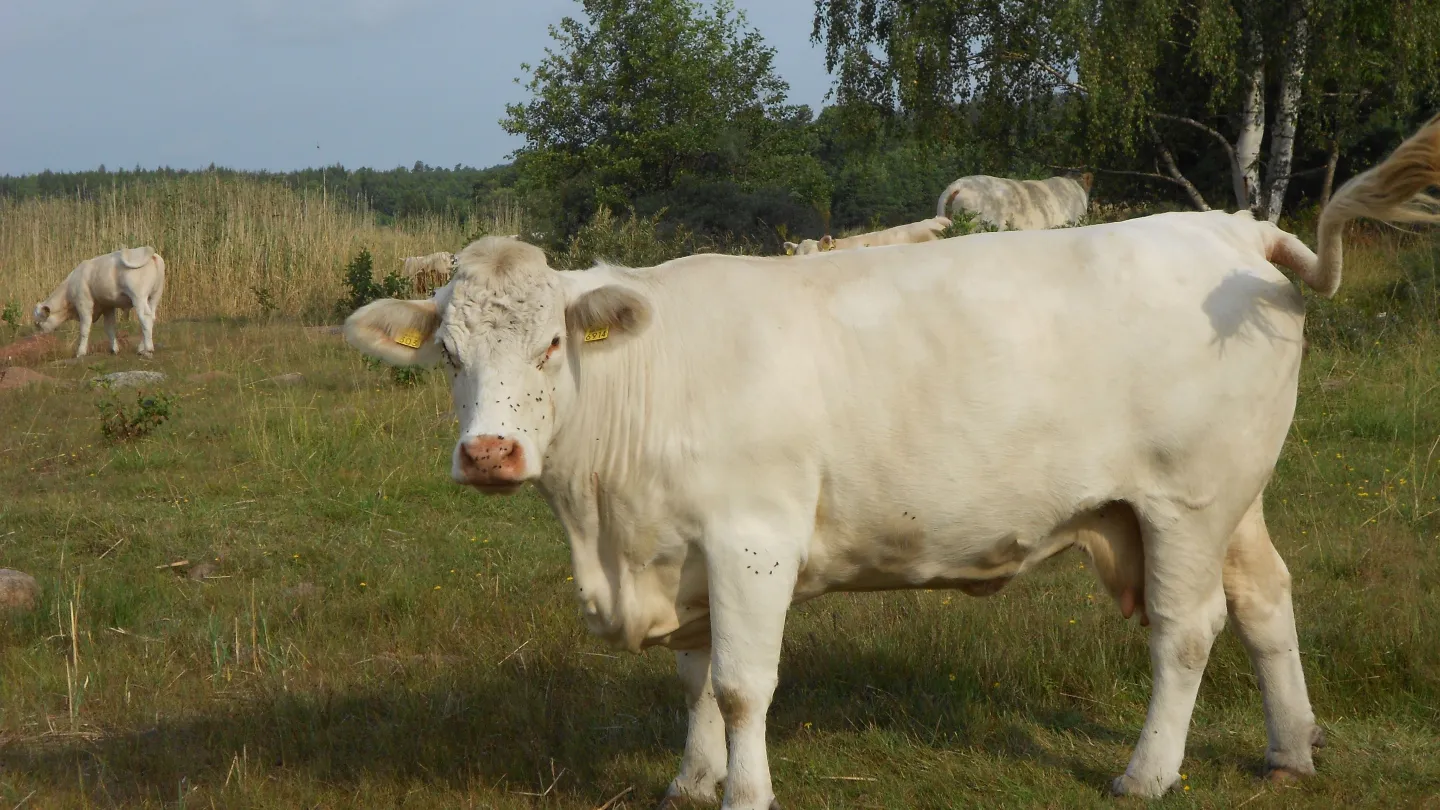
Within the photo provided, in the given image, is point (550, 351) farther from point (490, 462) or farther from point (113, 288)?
point (113, 288)

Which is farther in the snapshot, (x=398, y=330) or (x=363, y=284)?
(x=363, y=284)

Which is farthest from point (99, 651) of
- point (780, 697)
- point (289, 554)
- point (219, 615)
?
point (780, 697)

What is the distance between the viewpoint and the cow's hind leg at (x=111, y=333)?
1791 cm

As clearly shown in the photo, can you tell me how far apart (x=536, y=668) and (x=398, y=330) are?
6.70 feet

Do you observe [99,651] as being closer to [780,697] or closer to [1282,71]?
[780,697]

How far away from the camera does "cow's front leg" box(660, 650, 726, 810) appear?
178 inches

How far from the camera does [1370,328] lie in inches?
446

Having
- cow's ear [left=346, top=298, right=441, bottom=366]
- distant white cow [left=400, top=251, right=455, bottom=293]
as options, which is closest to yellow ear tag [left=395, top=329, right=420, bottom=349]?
cow's ear [left=346, top=298, right=441, bottom=366]

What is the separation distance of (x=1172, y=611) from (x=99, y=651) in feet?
15.3

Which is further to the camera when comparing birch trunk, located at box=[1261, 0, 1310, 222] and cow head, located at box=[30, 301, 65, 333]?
cow head, located at box=[30, 301, 65, 333]

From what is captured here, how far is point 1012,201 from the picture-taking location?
71.7ft

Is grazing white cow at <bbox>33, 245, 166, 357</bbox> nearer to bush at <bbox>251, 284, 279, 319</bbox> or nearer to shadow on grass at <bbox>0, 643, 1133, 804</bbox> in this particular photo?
bush at <bbox>251, 284, 279, 319</bbox>

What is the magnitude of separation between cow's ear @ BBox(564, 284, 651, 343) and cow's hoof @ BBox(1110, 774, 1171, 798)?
2.20m

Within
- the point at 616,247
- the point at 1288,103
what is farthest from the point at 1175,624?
the point at 1288,103
